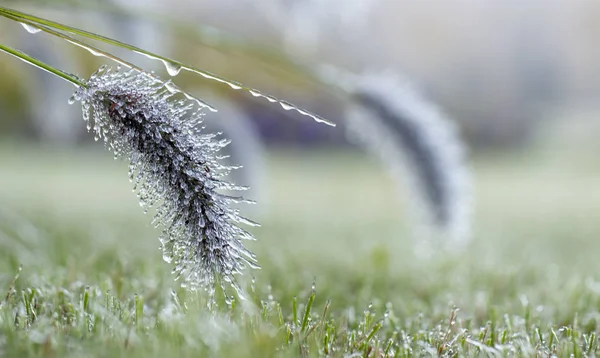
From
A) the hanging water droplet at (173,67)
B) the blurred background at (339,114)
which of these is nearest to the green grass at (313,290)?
the blurred background at (339,114)

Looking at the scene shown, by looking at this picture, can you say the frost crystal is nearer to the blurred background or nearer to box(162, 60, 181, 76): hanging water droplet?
box(162, 60, 181, 76): hanging water droplet

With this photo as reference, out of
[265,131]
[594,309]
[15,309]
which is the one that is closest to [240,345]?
[15,309]

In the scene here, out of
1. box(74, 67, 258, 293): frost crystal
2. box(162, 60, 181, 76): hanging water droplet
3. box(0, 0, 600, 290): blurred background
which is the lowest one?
box(74, 67, 258, 293): frost crystal

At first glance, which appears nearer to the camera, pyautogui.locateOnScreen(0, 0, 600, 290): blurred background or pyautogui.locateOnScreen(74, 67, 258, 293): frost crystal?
pyautogui.locateOnScreen(74, 67, 258, 293): frost crystal

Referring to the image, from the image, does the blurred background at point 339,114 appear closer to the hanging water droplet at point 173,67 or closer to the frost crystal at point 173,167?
the hanging water droplet at point 173,67

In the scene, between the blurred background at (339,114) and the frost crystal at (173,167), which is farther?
the blurred background at (339,114)

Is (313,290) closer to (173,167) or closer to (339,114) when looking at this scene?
(173,167)

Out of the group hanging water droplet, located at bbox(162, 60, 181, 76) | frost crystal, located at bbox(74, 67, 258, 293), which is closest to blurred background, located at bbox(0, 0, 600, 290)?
hanging water droplet, located at bbox(162, 60, 181, 76)

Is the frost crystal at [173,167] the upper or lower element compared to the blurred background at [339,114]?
lower
